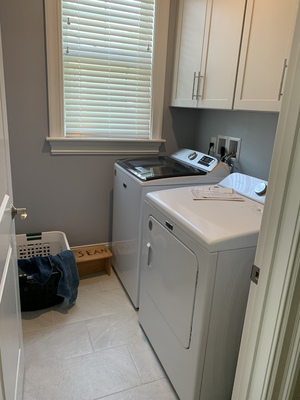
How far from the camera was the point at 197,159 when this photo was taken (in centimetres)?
235

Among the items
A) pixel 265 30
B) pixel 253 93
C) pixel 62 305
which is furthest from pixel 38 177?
pixel 265 30

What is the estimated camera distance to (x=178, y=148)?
2773 mm

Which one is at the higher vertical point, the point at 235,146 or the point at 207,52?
the point at 207,52

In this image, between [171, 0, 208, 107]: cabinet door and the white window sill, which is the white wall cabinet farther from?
the white window sill

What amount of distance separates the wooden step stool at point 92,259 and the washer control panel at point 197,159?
102cm

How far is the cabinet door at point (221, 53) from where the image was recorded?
170 centimetres

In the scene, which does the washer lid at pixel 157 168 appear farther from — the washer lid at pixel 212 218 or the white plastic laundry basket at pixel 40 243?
the white plastic laundry basket at pixel 40 243

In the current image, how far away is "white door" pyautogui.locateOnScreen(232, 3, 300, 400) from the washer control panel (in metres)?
1.41

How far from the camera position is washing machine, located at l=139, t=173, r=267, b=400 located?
121 centimetres

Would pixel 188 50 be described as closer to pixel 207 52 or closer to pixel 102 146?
pixel 207 52

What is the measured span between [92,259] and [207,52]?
1.77 meters

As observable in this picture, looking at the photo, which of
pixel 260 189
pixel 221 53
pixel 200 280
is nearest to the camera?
pixel 200 280

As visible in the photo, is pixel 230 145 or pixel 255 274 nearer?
pixel 255 274

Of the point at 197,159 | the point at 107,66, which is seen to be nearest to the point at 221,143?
the point at 197,159
